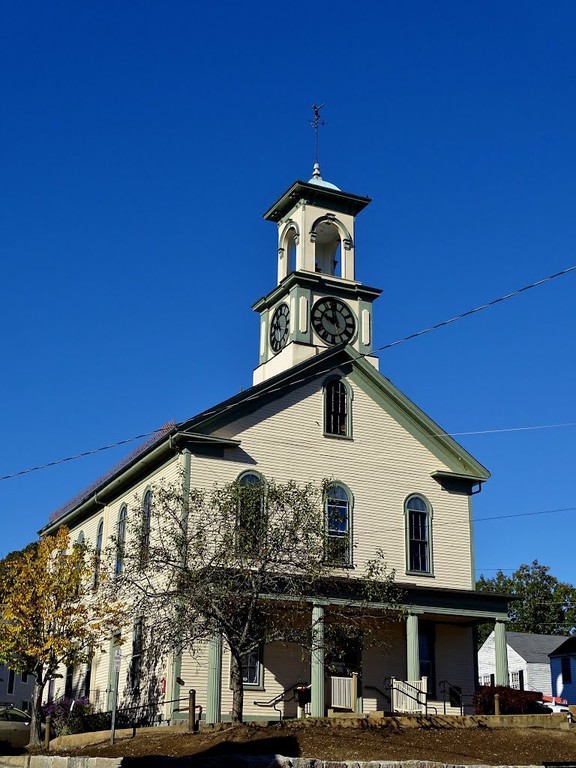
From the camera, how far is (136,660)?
33031mm

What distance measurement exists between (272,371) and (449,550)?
899 cm

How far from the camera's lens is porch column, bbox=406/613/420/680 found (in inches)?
1204

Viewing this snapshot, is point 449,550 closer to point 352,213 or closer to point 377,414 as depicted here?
point 377,414

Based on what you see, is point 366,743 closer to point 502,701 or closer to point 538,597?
point 502,701

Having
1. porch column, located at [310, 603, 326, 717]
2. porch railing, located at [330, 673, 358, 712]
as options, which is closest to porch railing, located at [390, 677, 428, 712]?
porch railing, located at [330, 673, 358, 712]

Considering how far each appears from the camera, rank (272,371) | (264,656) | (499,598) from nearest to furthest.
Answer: (264,656)
(499,598)
(272,371)

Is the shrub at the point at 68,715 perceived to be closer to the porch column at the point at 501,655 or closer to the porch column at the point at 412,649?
the porch column at the point at 412,649

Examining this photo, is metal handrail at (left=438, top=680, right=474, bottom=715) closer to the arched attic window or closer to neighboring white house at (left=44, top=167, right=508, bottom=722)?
neighboring white house at (left=44, top=167, right=508, bottom=722)

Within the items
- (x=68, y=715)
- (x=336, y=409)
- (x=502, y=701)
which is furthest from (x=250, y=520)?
(x=68, y=715)

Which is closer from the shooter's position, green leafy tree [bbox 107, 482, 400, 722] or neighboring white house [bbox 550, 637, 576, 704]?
green leafy tree [bbox 107, 482, 400, 722]

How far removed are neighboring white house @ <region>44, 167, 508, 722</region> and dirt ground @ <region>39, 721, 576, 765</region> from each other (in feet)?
16.7

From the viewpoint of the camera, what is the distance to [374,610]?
32.0 metres

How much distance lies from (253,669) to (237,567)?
230 inches

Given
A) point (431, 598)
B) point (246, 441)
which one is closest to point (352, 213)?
point (246, 441)
